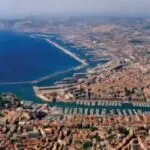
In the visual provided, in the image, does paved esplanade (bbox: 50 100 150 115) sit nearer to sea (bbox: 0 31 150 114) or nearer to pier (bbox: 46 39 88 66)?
sea (bbox: 0 31 150 114)

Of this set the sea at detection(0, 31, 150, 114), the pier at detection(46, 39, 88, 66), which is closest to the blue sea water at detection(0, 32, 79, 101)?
the sea at detection(0, 31, 150, 114)

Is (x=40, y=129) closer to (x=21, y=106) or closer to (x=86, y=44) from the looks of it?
(x=21, y=106)

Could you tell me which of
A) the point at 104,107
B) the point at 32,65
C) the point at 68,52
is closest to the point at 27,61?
the point at 32,65

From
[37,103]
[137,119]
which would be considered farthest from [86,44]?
[137,119]

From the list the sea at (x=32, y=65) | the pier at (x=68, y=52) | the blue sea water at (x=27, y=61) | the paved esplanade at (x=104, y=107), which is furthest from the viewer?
the pier at (x=68, y=52)

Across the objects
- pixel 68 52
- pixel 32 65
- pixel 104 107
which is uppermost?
pixel 68 52

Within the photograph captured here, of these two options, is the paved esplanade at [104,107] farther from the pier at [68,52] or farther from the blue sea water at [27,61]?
the pier at [68,52]

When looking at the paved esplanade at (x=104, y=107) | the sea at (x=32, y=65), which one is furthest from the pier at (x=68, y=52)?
the paved esplanade at (x=104, y=107)

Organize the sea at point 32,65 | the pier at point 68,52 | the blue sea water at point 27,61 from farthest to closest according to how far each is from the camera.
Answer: the pier at point 68,52
the blue sea water at point 27,61
the sea at point 32,65

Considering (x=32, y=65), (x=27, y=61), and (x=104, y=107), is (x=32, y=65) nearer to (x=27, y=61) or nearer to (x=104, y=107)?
(x=27, y=61)
